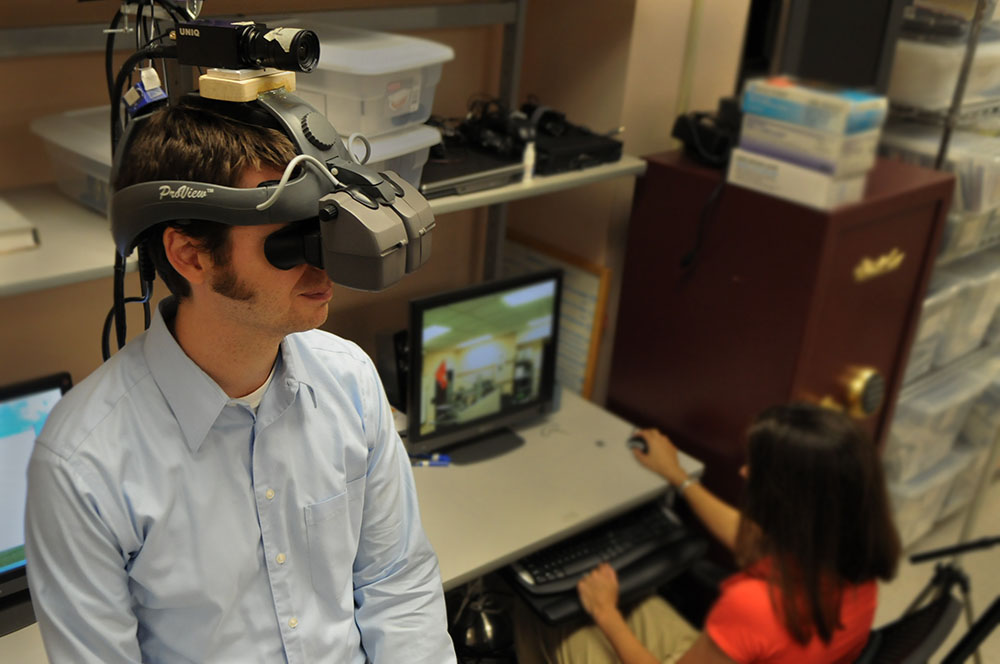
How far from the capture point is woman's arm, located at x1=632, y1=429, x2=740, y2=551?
1906 mm

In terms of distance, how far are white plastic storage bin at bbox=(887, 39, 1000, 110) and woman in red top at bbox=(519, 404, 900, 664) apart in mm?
918

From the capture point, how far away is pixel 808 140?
1768 millimetres

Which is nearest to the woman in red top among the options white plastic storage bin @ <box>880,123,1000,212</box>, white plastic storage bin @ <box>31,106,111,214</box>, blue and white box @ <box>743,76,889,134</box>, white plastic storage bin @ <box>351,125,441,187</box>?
blue and white box @ <box>743,76,889,134</box>

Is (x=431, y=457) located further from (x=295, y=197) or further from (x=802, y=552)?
(x=295, y=197)

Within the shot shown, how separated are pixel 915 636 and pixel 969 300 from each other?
1.29 metres

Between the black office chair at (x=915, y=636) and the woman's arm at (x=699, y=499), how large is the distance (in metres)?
0.41

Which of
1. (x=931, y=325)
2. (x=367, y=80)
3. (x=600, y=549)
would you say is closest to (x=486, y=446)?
(x=600, y=549)

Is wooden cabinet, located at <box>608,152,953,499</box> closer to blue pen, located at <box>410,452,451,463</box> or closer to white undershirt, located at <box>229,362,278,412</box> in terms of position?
blue pen, located at <box>410,452,451,463</box>

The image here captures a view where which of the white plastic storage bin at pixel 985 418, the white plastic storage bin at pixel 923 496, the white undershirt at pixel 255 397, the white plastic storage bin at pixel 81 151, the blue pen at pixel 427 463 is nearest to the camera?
the white undershirt at pixel 255 397

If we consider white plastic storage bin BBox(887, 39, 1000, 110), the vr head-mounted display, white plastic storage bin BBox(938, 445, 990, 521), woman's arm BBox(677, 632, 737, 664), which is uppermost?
white plastic storage bin BBox(887, 39, 1000, 110)

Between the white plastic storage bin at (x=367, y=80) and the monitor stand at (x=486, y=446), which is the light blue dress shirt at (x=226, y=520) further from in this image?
the monitor stand at (x=486, y=446)

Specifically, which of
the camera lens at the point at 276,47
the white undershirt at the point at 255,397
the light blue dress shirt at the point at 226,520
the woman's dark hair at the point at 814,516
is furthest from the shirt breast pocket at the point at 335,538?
the woman's dark hair at the point at 814,516

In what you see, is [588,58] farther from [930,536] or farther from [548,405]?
[930,536]

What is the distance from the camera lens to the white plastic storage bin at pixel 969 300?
2.37m
